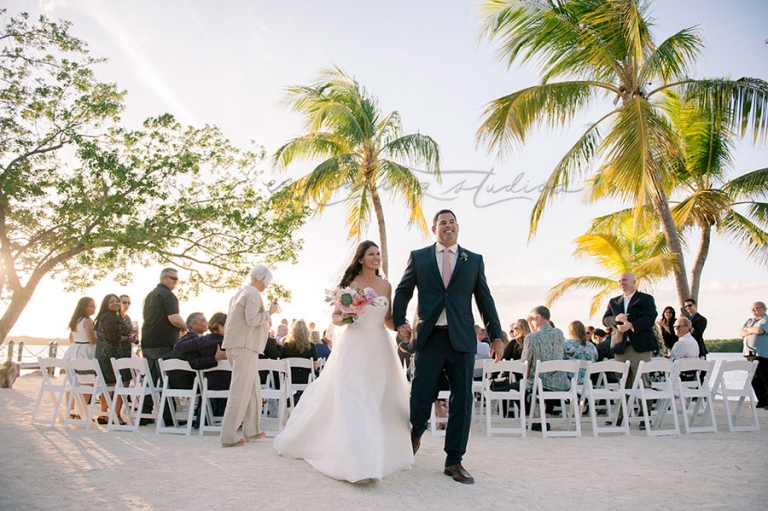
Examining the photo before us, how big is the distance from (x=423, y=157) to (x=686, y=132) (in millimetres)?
7509

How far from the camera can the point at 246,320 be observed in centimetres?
616

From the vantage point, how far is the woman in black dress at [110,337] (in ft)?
25.4

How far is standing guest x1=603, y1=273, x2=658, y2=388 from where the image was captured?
7633 mm

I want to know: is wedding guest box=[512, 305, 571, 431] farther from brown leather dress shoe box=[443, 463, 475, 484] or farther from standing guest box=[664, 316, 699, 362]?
brown leather dress shoe box=[443, 463, 475, 484]

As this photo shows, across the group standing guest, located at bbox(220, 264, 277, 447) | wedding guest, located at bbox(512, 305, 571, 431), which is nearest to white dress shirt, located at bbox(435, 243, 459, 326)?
standing guest, located at bbox(220, 264, 277, 447)

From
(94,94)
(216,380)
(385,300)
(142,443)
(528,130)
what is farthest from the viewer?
(94,94)

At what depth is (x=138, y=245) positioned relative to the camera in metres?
13.4

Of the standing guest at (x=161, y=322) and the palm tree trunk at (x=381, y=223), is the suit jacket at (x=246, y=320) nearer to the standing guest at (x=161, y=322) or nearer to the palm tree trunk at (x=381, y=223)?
the standing guest at (x=161, y=322)

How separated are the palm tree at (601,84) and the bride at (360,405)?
7782 millimetres

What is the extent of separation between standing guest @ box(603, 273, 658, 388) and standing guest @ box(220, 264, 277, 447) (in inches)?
186

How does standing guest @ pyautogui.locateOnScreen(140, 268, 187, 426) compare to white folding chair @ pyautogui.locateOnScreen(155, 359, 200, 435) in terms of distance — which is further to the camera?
standing guest @ pyautogui.locateOnScreen(140, 268, 187, 426)

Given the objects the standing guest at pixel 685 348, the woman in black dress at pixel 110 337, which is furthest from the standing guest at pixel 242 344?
the standing guest at pixel 685 348

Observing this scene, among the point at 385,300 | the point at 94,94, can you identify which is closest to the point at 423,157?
the point at 94,94

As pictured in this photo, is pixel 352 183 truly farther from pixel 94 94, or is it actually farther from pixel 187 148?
pixel 94 94
